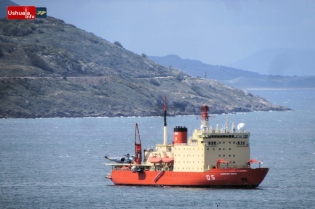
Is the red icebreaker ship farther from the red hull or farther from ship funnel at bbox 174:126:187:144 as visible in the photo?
ship funnel at bbox 174:126:187:144

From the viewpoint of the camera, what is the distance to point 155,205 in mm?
77000

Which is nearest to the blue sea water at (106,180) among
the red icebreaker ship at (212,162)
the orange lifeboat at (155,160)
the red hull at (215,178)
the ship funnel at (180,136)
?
the red hull at (215,178)

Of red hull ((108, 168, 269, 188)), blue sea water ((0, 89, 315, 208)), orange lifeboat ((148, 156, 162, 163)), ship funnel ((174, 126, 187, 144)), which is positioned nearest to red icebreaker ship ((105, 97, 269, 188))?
red hull ((108, 168, 269, 188))

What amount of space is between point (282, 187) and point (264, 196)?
706 cm

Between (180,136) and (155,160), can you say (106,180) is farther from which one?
(180,136)

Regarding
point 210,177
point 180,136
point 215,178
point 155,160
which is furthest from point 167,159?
point 215,178

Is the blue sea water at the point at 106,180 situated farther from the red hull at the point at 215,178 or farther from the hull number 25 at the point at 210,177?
the hull number 25 at the point at 210,177

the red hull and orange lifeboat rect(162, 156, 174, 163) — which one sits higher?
orange lifeboat rect(162, 156, 174, 163)

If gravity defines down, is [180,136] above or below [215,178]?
above

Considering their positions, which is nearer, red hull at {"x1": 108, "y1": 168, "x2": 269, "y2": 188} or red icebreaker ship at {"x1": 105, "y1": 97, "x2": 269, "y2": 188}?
red hull at {"x1": 108, "y1": 168, "x2": 269, "y2": 188}

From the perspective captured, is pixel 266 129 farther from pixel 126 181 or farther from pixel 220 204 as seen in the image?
pixel 220 204

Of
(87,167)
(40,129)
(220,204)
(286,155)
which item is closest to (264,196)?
(220,204)

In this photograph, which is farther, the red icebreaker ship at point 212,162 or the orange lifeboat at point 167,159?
the orange lifeboat at point 167,159

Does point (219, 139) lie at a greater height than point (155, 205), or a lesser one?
greater
